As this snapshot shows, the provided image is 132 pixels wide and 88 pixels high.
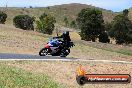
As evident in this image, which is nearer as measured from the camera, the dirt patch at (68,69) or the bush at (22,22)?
the dirt patch at (68,69)

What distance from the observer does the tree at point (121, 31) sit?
113625 millimetres

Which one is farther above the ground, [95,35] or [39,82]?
[39,82]

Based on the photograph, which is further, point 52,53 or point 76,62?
point 52,53

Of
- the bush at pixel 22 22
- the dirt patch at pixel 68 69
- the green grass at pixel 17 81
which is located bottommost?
the bush at pixel 22 22

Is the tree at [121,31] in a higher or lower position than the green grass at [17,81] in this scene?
lower

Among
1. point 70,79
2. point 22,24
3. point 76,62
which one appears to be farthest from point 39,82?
point 22,24

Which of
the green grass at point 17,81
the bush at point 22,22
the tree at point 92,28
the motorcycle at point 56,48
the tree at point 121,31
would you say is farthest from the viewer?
the bush at point 22,22

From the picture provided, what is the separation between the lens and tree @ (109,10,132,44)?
373ft

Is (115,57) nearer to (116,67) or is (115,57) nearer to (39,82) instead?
(116,67)

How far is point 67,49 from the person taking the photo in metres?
30.8

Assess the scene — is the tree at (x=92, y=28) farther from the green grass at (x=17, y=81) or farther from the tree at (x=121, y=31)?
the green grass at (x=17, y=81)

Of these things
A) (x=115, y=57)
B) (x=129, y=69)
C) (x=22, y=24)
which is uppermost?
(x=129, y=69)

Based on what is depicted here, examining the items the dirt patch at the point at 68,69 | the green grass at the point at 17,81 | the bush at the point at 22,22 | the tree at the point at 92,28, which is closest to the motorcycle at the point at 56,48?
the dirt patch at the point at 68,69

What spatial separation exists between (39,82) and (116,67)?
1036 cm
